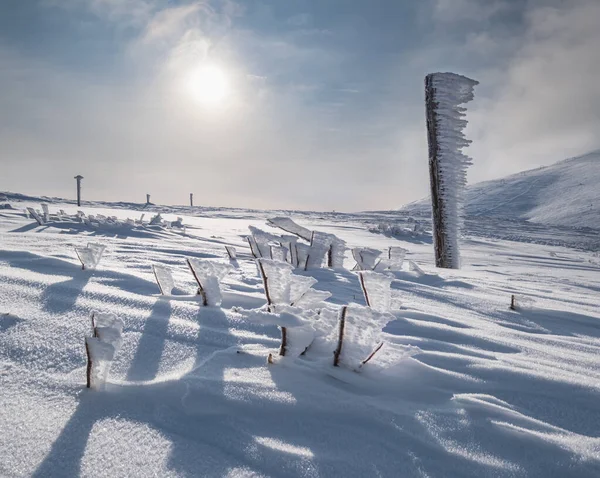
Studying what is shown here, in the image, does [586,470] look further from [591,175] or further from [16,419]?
[591,175]

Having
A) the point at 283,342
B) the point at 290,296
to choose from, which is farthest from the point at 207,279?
the point at 283,342

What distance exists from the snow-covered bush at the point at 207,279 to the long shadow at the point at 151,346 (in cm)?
14

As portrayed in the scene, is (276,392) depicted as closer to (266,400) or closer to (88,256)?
(266,400)

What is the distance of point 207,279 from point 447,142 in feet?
9.36

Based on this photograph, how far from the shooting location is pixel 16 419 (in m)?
0.76

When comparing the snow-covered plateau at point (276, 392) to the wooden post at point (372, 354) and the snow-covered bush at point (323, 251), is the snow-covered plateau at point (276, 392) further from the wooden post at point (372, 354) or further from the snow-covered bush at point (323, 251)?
the snow-covered bush at point (323, 251)

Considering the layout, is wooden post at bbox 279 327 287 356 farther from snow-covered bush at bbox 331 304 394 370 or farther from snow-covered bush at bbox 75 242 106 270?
snow-covered bush at bbox 75 242 106 270

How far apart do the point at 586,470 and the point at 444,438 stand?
9.5 inches

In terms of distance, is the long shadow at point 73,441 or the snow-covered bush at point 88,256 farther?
the snow-covered bush at point 88,256

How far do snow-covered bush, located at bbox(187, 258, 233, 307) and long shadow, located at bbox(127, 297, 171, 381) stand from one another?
14 cm

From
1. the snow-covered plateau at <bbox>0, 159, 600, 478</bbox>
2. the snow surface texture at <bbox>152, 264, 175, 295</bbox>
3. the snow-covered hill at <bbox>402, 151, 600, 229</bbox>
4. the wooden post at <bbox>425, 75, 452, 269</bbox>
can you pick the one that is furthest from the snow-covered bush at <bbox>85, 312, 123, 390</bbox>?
the snow-covered hill at <bbox>402, 151, 600, 229</bbox>

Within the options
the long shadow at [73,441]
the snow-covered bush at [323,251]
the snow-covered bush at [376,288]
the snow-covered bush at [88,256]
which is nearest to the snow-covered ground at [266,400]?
the long shadow at [73,441]

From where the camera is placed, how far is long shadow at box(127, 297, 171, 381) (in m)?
0.97

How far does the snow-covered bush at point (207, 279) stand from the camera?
1.53 m
